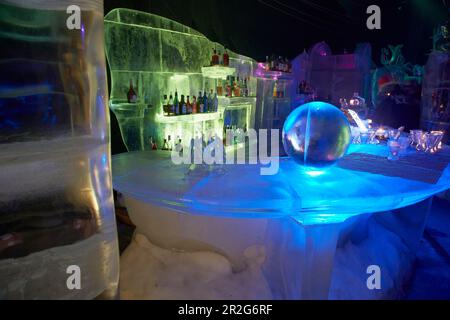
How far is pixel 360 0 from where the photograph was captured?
206 inches

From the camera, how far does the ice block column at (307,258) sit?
51.4 inches

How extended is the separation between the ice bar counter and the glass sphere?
0.40 ft

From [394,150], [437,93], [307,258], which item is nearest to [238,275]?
[307,258]

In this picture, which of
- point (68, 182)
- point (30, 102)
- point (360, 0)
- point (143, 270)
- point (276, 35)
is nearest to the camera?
point (30, 102)

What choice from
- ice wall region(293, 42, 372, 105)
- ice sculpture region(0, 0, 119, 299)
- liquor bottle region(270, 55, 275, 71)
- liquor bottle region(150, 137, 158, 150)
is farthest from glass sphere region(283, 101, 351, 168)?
ice wall region(293, 42, 372, 105)

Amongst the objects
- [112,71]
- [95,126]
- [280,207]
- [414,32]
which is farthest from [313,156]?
[414,32]

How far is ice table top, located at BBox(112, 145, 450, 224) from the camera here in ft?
3.95

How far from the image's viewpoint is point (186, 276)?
1.85m

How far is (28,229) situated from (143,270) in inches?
37.1

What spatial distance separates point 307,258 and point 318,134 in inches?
20.3

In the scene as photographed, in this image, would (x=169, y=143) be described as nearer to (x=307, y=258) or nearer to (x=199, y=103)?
(x=199, y=103)

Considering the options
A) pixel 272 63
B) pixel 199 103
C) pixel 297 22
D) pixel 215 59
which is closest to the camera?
pixel 199 103

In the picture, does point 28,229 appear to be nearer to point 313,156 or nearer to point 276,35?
point 313,156

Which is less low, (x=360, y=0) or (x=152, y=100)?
(x=360, y=0)
